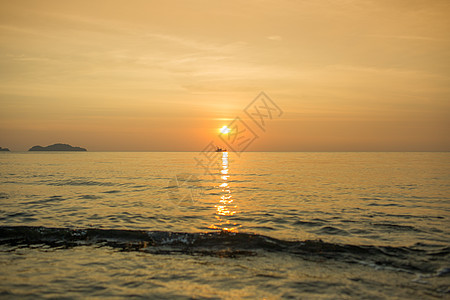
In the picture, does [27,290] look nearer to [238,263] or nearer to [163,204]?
[238,263]

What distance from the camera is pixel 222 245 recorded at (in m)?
14.7

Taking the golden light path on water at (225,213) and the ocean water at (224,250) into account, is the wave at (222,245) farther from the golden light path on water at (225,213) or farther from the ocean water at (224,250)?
the golden light path on water at (225,213)

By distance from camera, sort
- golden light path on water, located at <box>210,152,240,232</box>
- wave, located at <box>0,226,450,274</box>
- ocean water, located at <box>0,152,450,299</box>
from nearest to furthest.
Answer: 1. ocean water, located at <box>0,152,450,299</box>
2. wave, located at <box>0,226,450,274</box>
3. golden light path on water, located at <box>210,152,240,232</box>

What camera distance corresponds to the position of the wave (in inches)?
494

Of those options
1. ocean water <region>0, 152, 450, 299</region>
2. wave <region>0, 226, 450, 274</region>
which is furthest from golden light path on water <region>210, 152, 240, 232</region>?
wave <region>0, 226, 450, 274</region>

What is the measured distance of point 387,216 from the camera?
69.8 feet

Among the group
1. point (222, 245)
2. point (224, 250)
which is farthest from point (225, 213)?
point (224, 250)

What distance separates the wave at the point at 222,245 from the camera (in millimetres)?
12547

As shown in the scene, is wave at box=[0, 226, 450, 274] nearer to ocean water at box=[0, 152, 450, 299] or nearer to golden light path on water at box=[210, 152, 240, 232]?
ocean water at box=[0, 152, 450, 299]

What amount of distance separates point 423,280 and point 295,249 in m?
4.99

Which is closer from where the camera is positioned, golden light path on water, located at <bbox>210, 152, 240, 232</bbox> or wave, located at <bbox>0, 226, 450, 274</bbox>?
wave, located at <bbox>0, 226, 450, 274</bbox>

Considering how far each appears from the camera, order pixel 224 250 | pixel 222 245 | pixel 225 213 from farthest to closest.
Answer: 1. pixel 225 213
2. pixel 222 245
3. pixel 224 250

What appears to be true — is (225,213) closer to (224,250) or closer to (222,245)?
(222,245)

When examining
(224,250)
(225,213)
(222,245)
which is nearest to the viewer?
(224,250)
